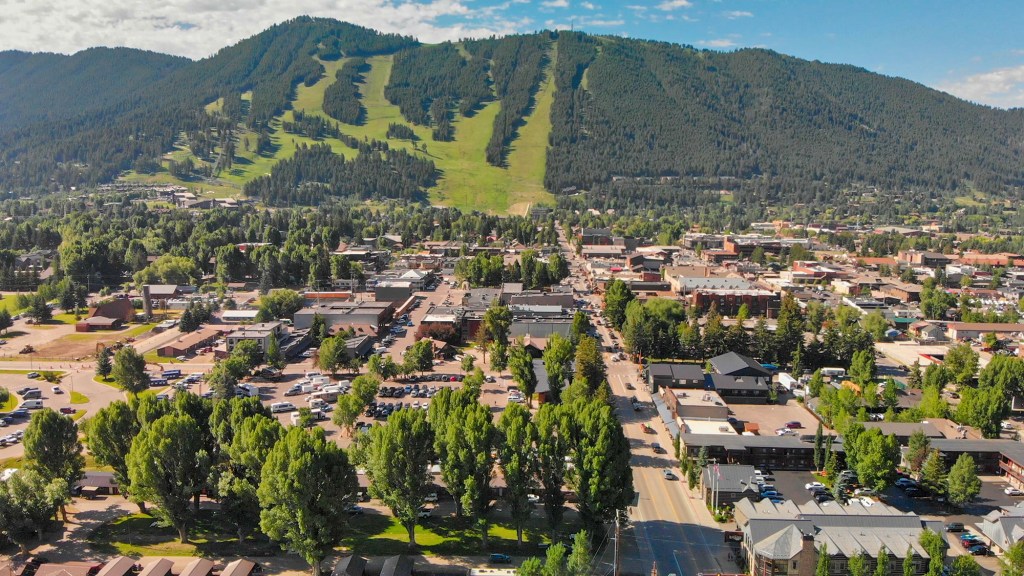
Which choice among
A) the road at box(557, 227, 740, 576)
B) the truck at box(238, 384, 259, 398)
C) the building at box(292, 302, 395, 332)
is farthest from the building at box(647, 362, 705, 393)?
the truck at box(238, 384, 259, 398)

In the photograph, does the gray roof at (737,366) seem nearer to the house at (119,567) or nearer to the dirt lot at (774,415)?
the dirt lot at (774,415)

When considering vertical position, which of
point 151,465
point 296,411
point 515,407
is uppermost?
point 515,407

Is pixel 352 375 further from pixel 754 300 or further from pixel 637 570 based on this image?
Answer: pixel 754 300

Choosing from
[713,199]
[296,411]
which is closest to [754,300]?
[296,411]

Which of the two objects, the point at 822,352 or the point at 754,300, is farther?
the point at 754,300

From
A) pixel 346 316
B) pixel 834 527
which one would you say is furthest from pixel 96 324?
pixel 834 527
